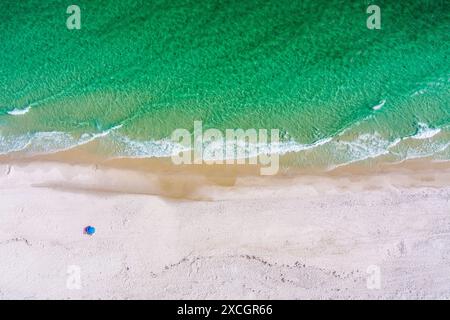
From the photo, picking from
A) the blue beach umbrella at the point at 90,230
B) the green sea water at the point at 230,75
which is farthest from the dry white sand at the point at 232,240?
the green sea water at the point at 230,75

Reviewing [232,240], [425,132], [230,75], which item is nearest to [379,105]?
[425,132]

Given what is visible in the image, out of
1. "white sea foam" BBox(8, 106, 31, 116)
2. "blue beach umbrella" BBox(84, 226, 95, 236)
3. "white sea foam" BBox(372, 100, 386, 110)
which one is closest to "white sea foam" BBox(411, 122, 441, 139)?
"white sea foam" BBox(372, 100, 386, 110)

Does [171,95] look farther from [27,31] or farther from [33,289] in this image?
[33,289]

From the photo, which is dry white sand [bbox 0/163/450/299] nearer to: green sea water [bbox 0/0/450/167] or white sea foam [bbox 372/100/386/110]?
green sea water [bbox 0/0/450/167]

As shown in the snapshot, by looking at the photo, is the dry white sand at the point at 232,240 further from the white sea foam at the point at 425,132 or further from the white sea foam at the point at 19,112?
the white sea foam at the point at 19,112
